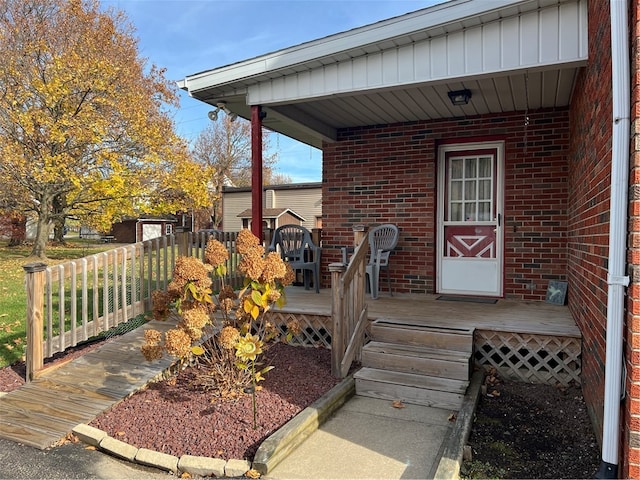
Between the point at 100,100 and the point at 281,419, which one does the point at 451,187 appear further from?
the point at 100,100

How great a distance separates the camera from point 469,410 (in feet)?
10.2

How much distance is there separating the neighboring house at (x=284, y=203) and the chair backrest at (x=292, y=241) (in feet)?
56.2

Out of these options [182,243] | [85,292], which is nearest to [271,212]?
[182,243]

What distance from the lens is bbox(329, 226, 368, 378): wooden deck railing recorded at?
3783 millimetres

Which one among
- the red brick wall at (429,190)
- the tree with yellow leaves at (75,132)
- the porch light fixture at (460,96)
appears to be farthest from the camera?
Result: the tree with yellow leaves at (75,132)

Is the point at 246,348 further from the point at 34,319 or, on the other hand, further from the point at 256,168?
the point at 256,168

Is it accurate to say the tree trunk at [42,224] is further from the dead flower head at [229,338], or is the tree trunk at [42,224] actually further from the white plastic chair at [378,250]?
the dead flower head at [229,338]

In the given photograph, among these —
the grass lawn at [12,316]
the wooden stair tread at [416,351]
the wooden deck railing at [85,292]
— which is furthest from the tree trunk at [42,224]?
the wooden stair tread at [416,351]

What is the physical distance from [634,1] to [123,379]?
4.12 metres

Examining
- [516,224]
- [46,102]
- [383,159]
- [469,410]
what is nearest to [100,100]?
[46,102]

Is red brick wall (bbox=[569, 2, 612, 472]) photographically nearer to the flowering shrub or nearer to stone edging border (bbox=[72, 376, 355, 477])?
stone edging border (bbox=[72, 376, 355, 477])

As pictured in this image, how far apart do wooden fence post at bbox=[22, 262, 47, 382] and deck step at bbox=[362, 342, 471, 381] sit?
272 centimetres

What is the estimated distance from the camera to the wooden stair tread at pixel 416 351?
3713 millimetres

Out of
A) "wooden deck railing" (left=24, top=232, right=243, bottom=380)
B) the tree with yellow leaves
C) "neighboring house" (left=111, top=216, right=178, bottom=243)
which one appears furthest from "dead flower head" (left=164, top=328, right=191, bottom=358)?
"neighboring house" (left=111, top=216, right=178, bottom=243)
